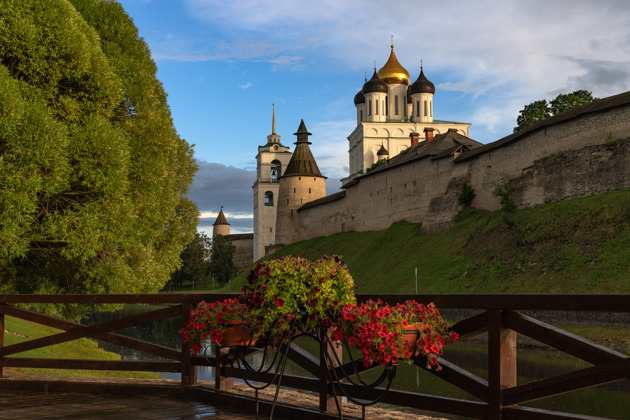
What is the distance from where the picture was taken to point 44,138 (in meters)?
11.0

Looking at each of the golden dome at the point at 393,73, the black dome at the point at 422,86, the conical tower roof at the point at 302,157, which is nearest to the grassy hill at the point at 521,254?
the conical tower roof at the point at 302,157

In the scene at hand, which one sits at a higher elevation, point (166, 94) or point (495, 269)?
point (166, 94)

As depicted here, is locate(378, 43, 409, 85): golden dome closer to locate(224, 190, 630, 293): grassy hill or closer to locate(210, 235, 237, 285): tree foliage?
locate(210, 235, 237, 285): tree foliage

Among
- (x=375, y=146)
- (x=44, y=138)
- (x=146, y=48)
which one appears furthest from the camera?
(x=375, y=146)

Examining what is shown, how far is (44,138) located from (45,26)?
8.37 feet

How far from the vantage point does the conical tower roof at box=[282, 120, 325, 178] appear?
81562 mm

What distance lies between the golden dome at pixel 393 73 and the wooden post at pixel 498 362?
89938mm

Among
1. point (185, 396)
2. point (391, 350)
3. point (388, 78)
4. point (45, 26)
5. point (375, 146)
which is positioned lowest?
point (185, 396)

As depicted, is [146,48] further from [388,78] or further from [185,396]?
[388,78]

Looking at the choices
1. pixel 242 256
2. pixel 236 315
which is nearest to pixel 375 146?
pixel 242 256

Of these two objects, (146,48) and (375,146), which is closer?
(146,48)

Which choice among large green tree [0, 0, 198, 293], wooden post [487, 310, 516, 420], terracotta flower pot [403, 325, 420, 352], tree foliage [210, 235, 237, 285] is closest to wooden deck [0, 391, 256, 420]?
terracotta flower pot [403, 325, 420, 352]

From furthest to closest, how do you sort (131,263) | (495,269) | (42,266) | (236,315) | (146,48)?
(495,269) < (146,48) < (131,263) < (42,266) < (236,315)

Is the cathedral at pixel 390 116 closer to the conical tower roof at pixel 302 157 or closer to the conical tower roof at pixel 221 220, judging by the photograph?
the conical tower roof at pixel 302 157
